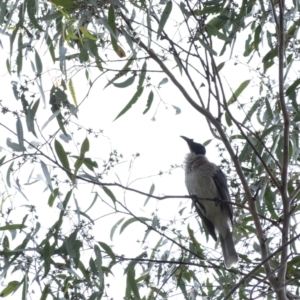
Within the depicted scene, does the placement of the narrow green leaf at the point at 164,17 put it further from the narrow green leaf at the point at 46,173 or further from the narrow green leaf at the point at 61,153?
the narrow green leaf at the point at 46,173

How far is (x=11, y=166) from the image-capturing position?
9.41 ft

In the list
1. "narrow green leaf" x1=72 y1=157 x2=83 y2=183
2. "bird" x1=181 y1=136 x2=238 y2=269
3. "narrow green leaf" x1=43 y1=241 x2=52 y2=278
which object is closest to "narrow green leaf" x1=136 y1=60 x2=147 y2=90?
"narrow green leaf" x1=72 y1=157 x2=83 y2=183

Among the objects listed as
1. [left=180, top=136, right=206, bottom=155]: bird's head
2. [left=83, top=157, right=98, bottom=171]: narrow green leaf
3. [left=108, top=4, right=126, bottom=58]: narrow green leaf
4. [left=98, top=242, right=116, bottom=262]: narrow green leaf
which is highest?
[left=180, top=136, right=206, bottom=155]: bird's head

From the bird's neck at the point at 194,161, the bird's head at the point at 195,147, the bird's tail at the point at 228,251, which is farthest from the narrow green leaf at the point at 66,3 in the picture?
the bird's head at the point at 195,147

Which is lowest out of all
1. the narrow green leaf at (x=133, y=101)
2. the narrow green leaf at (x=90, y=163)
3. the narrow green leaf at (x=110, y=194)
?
the narrow green leaf at (x=110, y=194)

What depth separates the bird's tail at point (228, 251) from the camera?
3.58 metres

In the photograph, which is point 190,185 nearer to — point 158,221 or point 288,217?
point 158,221

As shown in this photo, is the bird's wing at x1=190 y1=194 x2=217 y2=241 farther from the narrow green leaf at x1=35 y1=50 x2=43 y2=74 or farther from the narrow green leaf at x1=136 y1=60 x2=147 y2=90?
the narrow green leaf at x1=35 y1=50 x2=43 y2=74

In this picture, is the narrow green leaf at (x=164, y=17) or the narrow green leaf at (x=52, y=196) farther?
the narrow green leaf at (x=52, y=196)

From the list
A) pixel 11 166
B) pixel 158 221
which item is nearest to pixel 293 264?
pixel 158 221

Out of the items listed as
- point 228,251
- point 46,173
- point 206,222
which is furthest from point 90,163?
point 206,222

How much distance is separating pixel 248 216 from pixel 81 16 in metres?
1.59

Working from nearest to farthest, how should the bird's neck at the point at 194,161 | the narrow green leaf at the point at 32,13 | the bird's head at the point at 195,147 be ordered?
the narrow green leaf at the point at 32,13 < the bird's neck at the point at 194,161 < the bird's head at the point at 195,147

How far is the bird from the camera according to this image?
4.18 m
